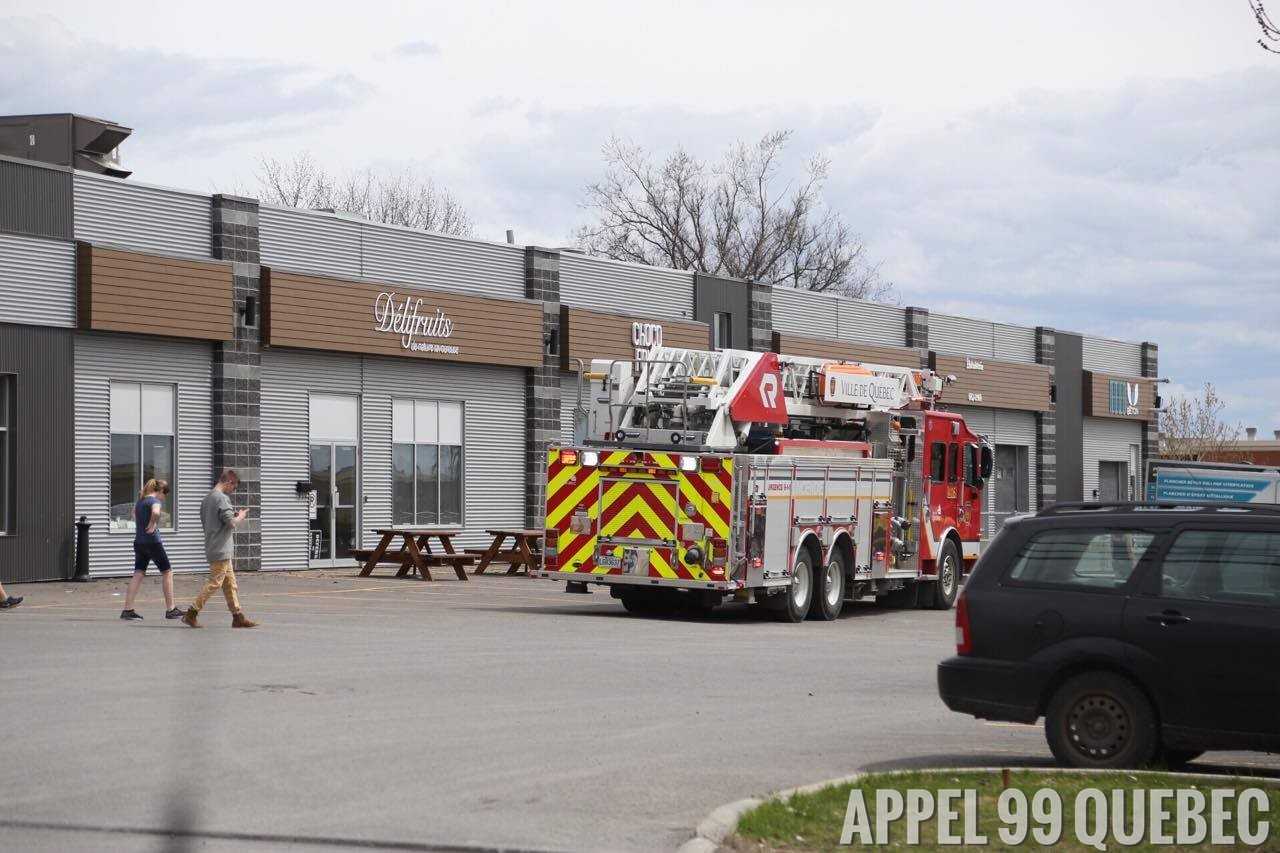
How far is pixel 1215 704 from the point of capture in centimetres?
1006

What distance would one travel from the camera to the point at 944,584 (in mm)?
26406

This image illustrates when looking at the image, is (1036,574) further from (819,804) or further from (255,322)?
(255,322)

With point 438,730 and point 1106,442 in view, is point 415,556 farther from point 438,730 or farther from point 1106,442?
point 1106,442

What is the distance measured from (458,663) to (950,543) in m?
12.4

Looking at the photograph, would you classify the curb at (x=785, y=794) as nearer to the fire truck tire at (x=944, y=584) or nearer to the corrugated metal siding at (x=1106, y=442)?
the fire truck tire at (x=944, y=584)

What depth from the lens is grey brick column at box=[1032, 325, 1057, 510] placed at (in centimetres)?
5700

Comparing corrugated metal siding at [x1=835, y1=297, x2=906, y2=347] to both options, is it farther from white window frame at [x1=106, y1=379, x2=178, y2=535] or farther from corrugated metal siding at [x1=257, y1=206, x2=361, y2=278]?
white window frame at [x1=106, y1=379, x2=178, y2=535]

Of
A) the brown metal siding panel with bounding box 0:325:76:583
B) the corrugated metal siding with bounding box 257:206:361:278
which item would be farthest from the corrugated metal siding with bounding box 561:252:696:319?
the brown metal siding panel with bounding box 0:325:76:583

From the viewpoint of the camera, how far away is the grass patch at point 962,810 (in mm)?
8164

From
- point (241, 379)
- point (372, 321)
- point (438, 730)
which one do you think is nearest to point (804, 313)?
point (372, 321)

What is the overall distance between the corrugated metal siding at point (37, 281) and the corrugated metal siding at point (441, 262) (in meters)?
6.49

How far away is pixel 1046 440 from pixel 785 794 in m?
49.7

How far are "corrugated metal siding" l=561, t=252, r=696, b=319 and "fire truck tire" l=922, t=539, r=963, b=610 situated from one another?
45.0 feet

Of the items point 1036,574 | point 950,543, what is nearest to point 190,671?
point 1036,574
